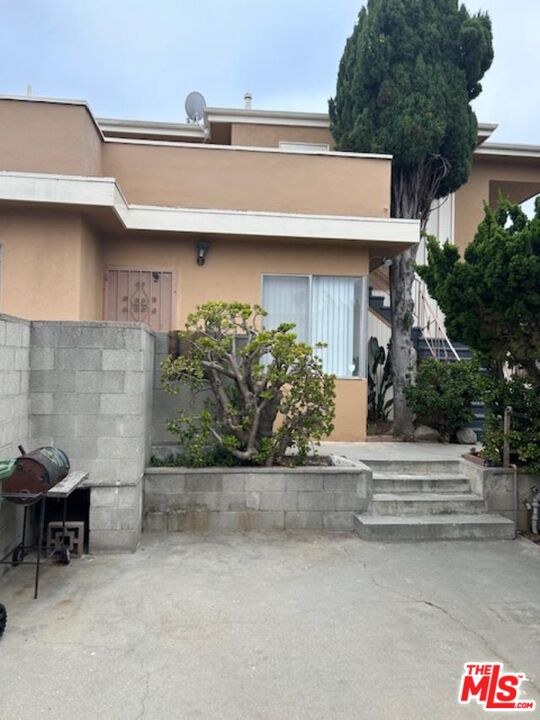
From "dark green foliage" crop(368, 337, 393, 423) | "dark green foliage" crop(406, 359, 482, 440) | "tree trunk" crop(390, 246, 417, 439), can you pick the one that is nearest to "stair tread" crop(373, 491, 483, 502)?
"dark green foliage" crop(406, 359, 482, 440)

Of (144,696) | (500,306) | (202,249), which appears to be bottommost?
(144,696)

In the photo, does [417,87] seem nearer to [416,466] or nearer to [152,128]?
[152,128]

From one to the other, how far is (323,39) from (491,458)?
11.0 meters

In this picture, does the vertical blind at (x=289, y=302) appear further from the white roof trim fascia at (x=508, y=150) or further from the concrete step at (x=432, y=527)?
the white roof trim fascia at (x=508, y=150)

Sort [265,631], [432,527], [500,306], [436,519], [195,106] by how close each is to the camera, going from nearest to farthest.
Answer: [265,631], [500,306], [432,527], [436,519], [195,106]

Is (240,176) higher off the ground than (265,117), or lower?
lower

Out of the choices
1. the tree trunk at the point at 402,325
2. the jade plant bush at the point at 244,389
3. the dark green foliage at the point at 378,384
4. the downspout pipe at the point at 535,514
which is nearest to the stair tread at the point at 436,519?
the downspout pipe at the point at 535,514

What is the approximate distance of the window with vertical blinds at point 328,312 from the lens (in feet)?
28.1

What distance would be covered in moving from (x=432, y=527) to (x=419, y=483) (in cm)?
78

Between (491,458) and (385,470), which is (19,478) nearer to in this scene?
(385,470)

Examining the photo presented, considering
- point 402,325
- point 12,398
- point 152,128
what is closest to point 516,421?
point 402,325

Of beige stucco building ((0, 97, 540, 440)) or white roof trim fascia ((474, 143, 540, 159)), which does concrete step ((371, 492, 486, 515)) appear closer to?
beige stucco building ((0, 97, 540, 440))

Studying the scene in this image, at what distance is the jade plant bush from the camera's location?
557cm

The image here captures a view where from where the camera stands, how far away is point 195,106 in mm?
12750
